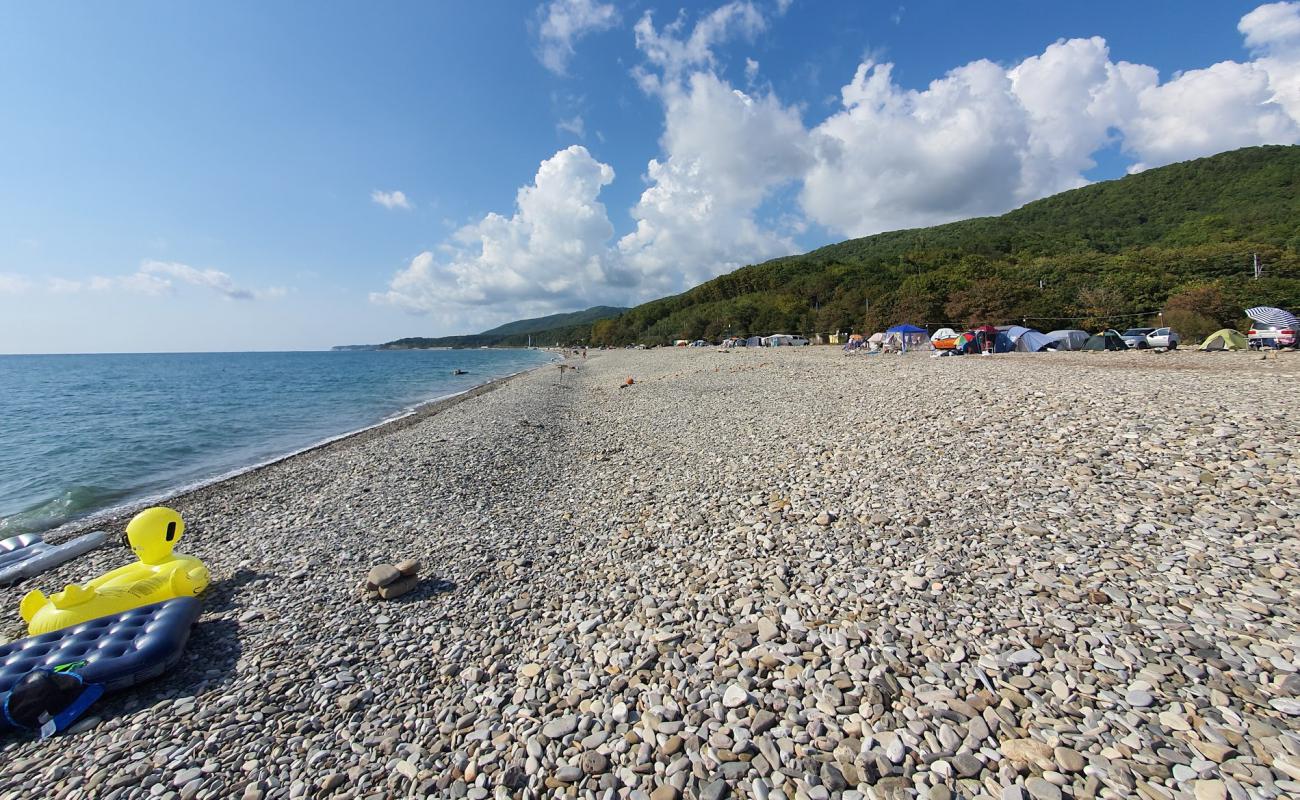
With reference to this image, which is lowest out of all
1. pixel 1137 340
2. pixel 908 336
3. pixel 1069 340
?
pixel 1137 340

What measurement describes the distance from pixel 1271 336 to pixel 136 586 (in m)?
41.8

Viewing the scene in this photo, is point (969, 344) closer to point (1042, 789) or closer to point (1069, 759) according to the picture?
point (1069, 759)

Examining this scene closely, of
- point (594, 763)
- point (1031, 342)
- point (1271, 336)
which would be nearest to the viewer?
point (594, 763)

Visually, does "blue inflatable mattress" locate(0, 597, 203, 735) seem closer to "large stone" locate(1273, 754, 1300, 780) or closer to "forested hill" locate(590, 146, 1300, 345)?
"large stone" locate(1273, 754, 1300, 780)

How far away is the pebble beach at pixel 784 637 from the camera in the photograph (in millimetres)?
3277

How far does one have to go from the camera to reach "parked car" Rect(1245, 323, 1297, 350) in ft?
77.6

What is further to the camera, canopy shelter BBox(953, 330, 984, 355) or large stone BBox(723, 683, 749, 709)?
canopy shelter BBox(953, 330, 984, 355)

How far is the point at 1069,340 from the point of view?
3123cm

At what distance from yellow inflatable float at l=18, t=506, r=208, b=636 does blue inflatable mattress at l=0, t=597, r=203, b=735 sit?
0.34 meters

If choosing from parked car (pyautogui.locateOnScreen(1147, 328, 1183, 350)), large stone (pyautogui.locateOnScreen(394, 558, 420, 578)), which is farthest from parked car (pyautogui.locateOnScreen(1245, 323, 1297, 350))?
large stone (pyautogui.locateOnScreen(394, 558, 420, 578))

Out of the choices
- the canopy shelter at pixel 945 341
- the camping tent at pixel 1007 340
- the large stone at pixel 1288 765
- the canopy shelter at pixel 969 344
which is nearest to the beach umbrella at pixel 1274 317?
the camping tent at pixel 1007 340

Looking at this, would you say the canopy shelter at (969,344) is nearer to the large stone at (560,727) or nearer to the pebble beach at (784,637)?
the pebble beach at (784,637)

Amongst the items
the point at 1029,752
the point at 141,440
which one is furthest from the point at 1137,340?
the point at 141,440

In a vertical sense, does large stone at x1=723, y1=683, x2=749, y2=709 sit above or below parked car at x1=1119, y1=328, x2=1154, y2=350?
above
